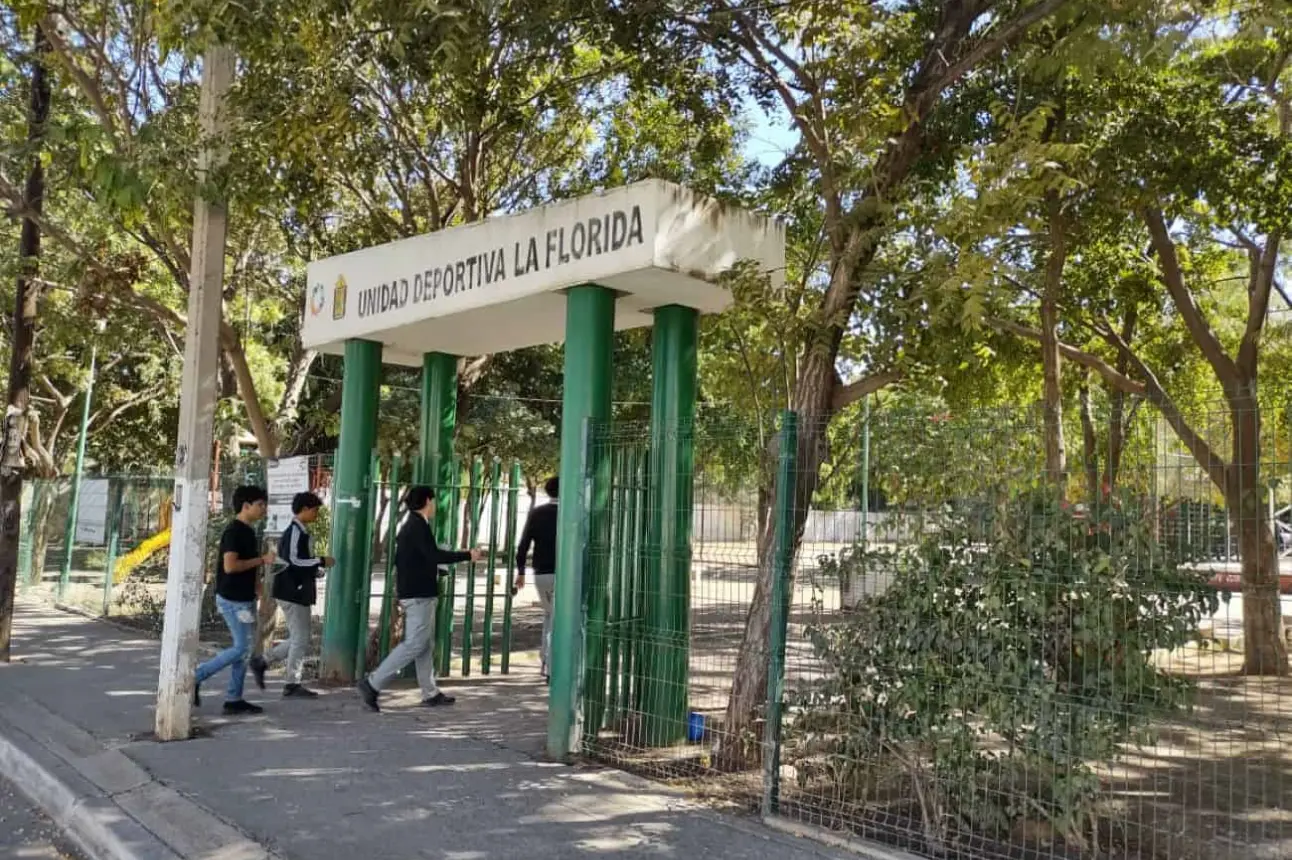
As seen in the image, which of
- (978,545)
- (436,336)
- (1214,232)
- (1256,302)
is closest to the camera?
(978,545)

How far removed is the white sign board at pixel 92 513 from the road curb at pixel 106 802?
27.5 feet

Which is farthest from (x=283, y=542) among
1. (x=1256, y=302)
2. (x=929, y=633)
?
(x=1256, y=302)

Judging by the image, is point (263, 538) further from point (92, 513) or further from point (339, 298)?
point (92, 513)

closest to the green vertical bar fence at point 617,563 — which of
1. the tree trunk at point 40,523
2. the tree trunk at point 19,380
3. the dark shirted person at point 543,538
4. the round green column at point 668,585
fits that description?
the round green column at point 668,585

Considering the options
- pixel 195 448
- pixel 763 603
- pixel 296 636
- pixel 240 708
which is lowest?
pixel 240 708

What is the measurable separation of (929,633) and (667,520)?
2096 millimetres

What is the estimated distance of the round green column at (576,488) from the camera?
21.7ft

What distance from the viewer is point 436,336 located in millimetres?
9086

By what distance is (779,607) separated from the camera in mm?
5484

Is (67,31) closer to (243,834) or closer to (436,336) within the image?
(436,336)

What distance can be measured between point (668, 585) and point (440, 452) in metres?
3.85

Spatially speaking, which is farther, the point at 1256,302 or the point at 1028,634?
the point at 1256,302

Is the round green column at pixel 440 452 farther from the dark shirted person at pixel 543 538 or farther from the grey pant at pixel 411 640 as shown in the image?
the grey pant at pixel 411 640

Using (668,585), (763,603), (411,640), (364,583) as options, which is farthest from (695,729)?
(364,583)
